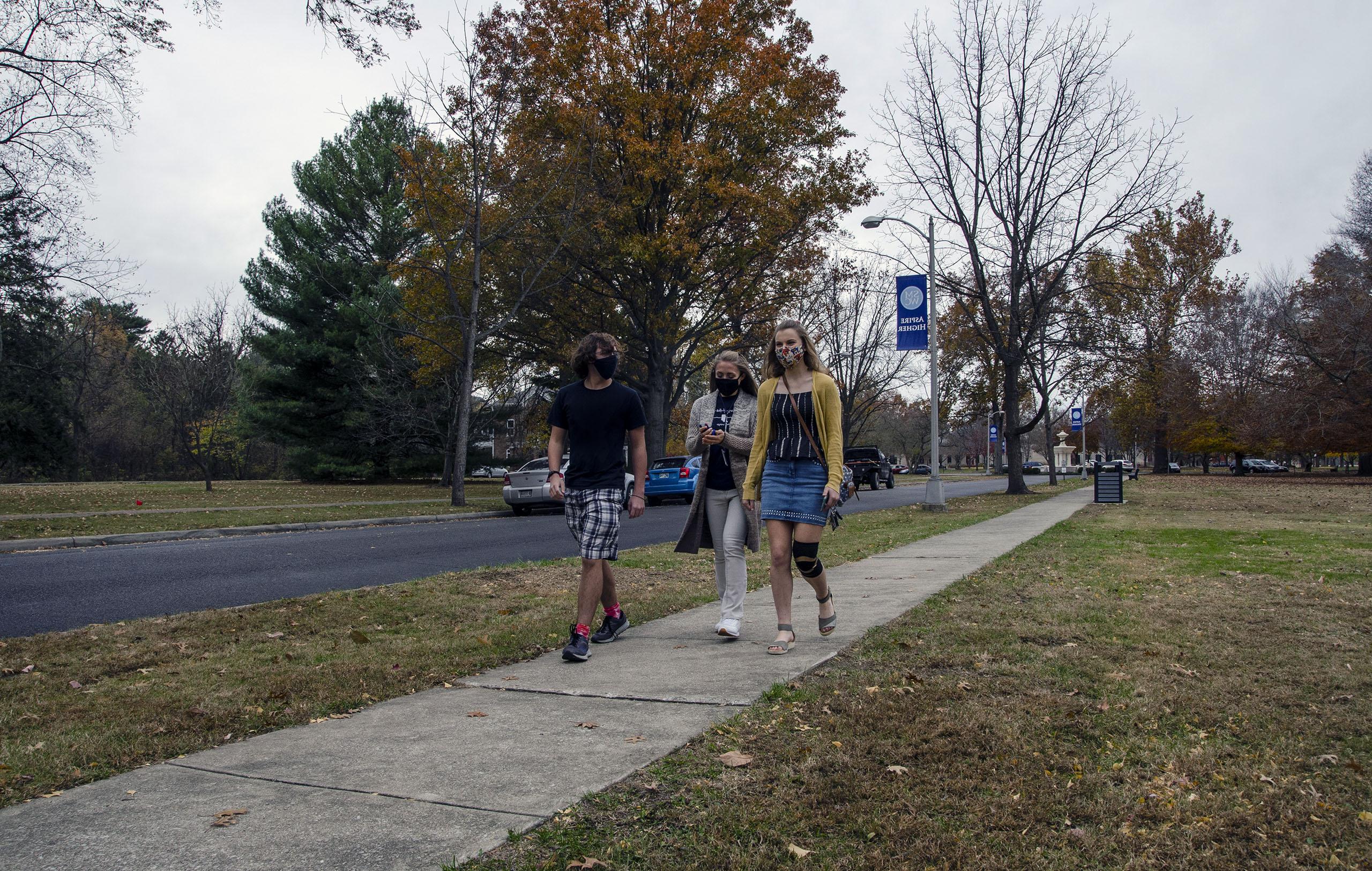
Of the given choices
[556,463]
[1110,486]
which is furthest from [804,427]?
[1110,486]

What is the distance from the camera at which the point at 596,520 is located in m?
5.46

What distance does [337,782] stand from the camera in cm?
320

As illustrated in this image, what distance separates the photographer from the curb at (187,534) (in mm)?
13039

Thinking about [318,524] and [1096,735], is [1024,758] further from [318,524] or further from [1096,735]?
[318,524]

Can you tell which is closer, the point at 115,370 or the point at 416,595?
the point at 416,595

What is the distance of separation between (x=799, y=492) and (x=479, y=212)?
1986 cm

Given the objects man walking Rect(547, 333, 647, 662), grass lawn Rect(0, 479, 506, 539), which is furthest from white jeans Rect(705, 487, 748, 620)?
grass lawn Rect(0, 479, 506, 539)

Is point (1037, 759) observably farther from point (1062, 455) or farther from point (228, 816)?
point (1062, 455)

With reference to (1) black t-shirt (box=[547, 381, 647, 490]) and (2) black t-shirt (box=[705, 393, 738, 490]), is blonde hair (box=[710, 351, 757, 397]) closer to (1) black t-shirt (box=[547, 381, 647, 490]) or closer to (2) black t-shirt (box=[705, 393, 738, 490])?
(2) black t-shirt (box=[705, 393, 738, 490])

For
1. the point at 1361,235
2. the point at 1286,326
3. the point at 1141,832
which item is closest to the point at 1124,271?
the point at 1286,326

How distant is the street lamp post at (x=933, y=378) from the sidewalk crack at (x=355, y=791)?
18.1 meters

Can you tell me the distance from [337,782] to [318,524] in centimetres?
1503

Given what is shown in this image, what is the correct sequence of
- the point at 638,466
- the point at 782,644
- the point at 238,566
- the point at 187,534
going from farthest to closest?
the point at 187,534 < the point at 238,566 < the point at 638,466 < the point at 782,644

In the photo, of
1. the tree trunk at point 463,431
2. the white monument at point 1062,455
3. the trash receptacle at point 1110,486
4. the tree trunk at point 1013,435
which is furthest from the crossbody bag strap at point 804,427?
the white monument at point 1062,455
